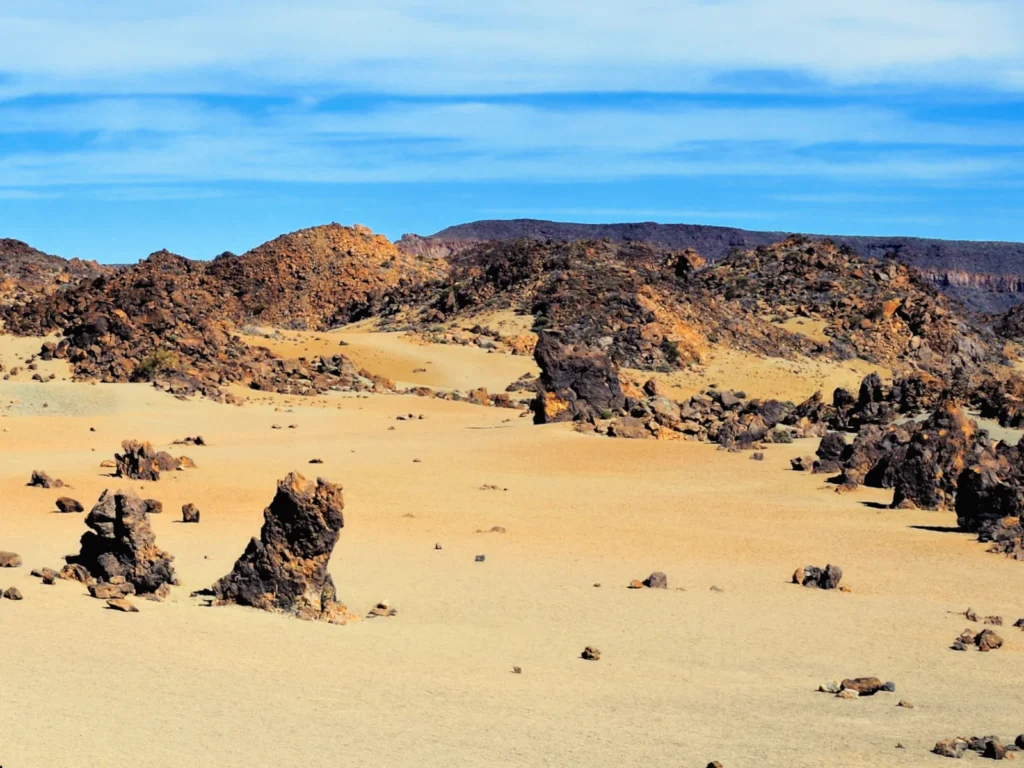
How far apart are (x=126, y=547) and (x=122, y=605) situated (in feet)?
4.08

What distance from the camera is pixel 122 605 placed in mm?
11000

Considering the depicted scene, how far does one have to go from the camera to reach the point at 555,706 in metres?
9.10

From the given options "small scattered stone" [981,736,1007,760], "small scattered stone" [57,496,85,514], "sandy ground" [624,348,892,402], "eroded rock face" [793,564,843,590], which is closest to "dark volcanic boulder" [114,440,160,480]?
"small scattered stone" [57,496,85,514]

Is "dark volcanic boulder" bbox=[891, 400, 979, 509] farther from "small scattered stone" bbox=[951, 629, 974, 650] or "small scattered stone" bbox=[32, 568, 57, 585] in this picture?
"small scattered stone" bbox=[32, 568, 57, 585]

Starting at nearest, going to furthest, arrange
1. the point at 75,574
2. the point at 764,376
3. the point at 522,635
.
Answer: the point at 522,635
the point at 75,574
the point at 764,376

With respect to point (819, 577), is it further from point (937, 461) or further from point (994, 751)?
point (937, 461)

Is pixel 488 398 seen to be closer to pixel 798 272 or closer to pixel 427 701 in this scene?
pixel 798 272

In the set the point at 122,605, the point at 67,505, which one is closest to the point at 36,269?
the point at 67,505

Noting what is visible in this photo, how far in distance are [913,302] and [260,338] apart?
25942 mm

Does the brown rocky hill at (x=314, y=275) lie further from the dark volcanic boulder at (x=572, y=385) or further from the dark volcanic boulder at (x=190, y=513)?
the dark volcanic boulder at (x=190, y=513)

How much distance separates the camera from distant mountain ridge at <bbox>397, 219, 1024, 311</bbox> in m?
160

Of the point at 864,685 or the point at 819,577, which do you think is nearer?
the point at 864,685

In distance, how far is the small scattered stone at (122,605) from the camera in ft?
36.1

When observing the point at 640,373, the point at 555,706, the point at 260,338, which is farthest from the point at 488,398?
the point at 555,706
